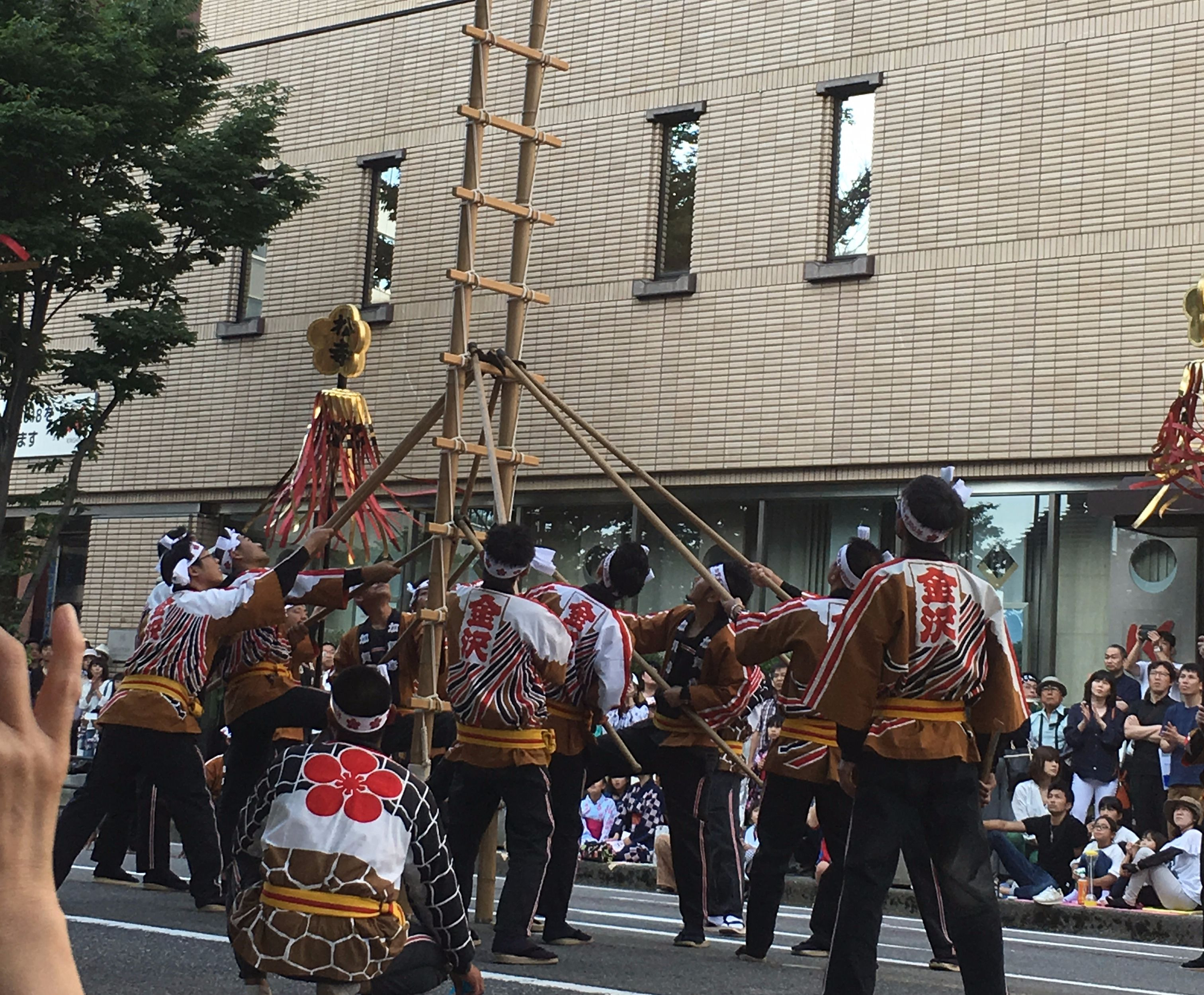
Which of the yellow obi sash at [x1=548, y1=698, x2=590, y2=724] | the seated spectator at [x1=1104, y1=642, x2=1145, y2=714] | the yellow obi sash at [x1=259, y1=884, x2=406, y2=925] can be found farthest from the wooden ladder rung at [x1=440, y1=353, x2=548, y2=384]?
the seated spectator at [x1=1104, y1=642, x2=1145, y2=714]

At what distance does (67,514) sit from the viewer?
1681 centimetres

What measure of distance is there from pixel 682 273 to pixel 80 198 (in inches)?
218

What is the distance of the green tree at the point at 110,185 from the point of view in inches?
591

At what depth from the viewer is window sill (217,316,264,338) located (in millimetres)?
18625

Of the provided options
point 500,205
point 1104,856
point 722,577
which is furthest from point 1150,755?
point 500,205

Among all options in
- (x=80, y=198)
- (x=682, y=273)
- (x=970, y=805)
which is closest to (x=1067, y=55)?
(x=682, y=273)

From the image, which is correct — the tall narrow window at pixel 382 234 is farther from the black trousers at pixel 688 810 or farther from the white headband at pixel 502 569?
the white headband at pixel 502 569

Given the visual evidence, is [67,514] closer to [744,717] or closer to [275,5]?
[275,5]

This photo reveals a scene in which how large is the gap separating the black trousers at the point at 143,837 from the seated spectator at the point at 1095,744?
6091 millimetres

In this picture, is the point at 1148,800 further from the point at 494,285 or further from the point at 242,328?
Result: the point at 242,328

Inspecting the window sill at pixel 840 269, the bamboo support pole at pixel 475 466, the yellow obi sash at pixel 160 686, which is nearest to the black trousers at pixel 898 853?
the bamboo support pole at pixel 475 466

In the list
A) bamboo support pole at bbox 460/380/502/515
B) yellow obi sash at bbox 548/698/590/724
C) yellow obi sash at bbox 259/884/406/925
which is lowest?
yellow obi sash at bbox 259/884/406/925

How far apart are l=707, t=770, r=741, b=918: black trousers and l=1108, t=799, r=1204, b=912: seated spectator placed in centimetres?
338

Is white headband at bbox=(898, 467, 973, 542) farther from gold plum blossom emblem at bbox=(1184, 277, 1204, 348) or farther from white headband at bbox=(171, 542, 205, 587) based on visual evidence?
gold plum blossom emblem at bbox=(1184, 277, 1204, 348)
